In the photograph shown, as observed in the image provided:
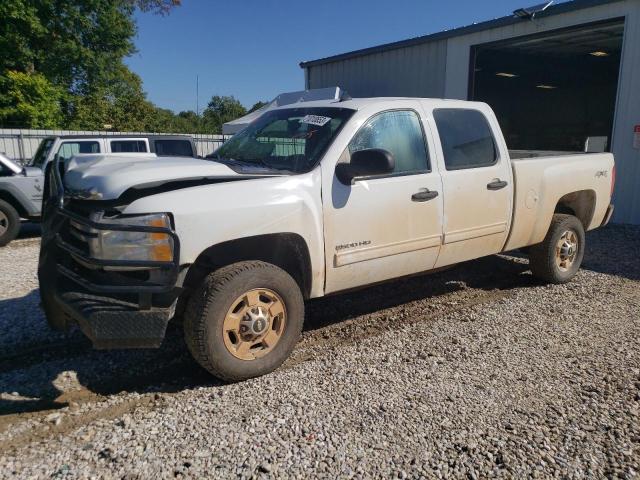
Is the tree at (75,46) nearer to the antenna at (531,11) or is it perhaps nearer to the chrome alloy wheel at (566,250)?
the antenna at (531,11)

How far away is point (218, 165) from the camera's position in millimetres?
3682

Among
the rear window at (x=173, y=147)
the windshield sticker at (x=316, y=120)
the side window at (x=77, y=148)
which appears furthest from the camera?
the rear window at (x=173, y=147)

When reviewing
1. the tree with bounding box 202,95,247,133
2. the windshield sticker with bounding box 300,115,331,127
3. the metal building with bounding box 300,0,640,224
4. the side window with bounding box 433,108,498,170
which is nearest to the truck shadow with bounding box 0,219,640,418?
the side window with bounding box 433,108,498,170

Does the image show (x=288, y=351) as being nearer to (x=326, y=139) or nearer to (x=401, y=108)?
(x=326, y=139)

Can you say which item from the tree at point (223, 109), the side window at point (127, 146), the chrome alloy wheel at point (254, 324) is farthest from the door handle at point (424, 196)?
the tree at point (223, 109)

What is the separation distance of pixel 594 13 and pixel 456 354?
32.8 feet

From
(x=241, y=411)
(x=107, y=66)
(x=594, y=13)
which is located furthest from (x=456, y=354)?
(x=107, y=66)

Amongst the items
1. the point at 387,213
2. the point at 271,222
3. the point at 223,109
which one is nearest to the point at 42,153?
the point at 271,222

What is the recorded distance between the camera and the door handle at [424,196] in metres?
4.22

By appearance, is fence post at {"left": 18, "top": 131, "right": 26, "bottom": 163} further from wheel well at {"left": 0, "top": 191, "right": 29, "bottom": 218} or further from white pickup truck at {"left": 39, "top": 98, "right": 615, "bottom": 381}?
white pickup truck at {"left": 39, "top": 98, "right": 615, "bottom": 381}

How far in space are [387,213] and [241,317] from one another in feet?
4.72

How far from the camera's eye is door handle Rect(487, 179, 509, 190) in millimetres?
4812

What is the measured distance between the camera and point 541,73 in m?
21.7

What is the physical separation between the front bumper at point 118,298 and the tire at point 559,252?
13.9ft
